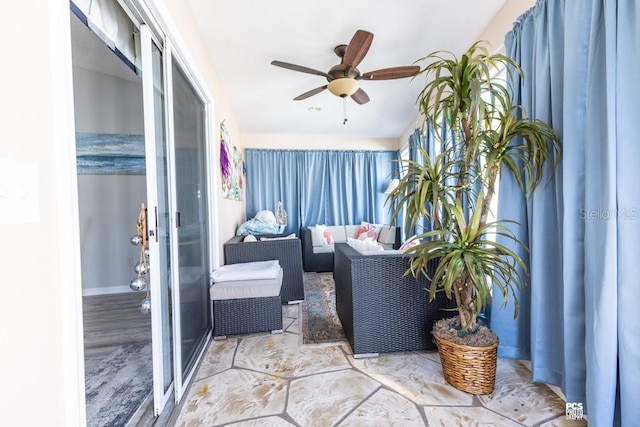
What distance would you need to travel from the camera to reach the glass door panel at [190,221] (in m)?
1.59

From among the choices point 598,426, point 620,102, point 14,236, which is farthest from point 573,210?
point 14,236

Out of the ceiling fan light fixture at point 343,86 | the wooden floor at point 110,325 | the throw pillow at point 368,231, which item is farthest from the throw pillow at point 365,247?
the throw pillow at point 368,231

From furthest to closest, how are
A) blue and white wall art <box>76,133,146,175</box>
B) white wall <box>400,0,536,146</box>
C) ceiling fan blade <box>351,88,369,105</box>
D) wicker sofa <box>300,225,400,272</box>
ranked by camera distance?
1. wicker sofa <box>300,225,400,272</box>
2. blue and white wall art <box>76,133,146,175</box>
3. ceiling fan blade <box>351,88,369,105</box>
4. white wall <box>400,0,536,146</box>

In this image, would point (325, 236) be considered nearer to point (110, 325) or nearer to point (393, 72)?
point (393, 72)

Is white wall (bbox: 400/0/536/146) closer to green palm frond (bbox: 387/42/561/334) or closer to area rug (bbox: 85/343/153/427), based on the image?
green palm frond (bbox: 387/42/561/334)

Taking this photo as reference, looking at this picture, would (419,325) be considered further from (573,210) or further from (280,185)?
(280,185)

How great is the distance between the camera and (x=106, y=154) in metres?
3.07

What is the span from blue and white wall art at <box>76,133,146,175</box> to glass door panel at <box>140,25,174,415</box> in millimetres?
1964

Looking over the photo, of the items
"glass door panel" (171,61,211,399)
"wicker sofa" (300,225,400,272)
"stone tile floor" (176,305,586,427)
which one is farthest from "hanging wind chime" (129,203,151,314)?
"wicker sofa" (300,225,400,272)

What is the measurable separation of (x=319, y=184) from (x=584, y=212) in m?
4.09

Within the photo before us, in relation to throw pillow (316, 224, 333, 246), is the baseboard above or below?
below

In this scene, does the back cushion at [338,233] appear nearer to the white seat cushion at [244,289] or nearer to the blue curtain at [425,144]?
the blue curtain at [425,144]

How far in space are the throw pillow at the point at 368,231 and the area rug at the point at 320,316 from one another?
1169mm

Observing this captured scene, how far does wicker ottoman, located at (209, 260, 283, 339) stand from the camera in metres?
2.11
